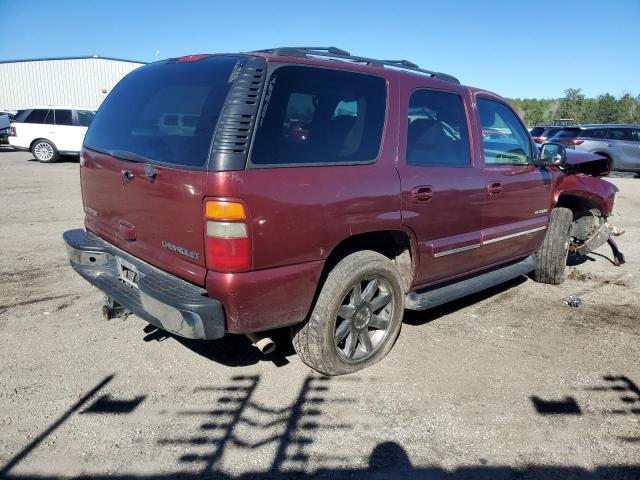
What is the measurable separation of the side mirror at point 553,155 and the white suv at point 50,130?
15369mm

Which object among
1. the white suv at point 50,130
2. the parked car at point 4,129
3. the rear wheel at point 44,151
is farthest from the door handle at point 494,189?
the parked car at point 4,129

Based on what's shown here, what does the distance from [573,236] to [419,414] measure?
3.79 meters

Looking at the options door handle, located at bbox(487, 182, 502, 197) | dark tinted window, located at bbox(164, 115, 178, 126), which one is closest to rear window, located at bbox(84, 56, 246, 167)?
dark tinted window, located at bbox(164, 115, 178, 126)

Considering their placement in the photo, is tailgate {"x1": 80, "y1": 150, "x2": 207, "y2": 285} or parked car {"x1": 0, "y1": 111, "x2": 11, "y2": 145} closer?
tailgate {"x1": 80, "y1": 150, "x2": 207, "y2": 285}

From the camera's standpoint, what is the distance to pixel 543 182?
4.52 m

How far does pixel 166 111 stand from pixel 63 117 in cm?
1556

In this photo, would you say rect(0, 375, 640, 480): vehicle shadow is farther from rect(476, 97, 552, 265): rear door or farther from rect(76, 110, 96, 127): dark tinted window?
rect(76, 110, 96, 127): dark tinted window

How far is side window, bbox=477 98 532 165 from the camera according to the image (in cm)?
405

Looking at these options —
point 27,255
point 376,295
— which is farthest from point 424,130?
point 27,255

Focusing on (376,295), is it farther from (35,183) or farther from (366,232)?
(35,183)

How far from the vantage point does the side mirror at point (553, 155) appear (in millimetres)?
4410

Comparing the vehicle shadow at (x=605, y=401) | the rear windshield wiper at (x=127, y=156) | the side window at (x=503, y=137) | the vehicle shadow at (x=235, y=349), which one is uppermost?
the side window at (x=503, y=137)

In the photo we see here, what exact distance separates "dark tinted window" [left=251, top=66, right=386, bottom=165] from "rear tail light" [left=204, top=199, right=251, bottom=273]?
286 mm

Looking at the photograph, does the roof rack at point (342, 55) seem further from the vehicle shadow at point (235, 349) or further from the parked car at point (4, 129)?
the parked car at point (4, 129)
